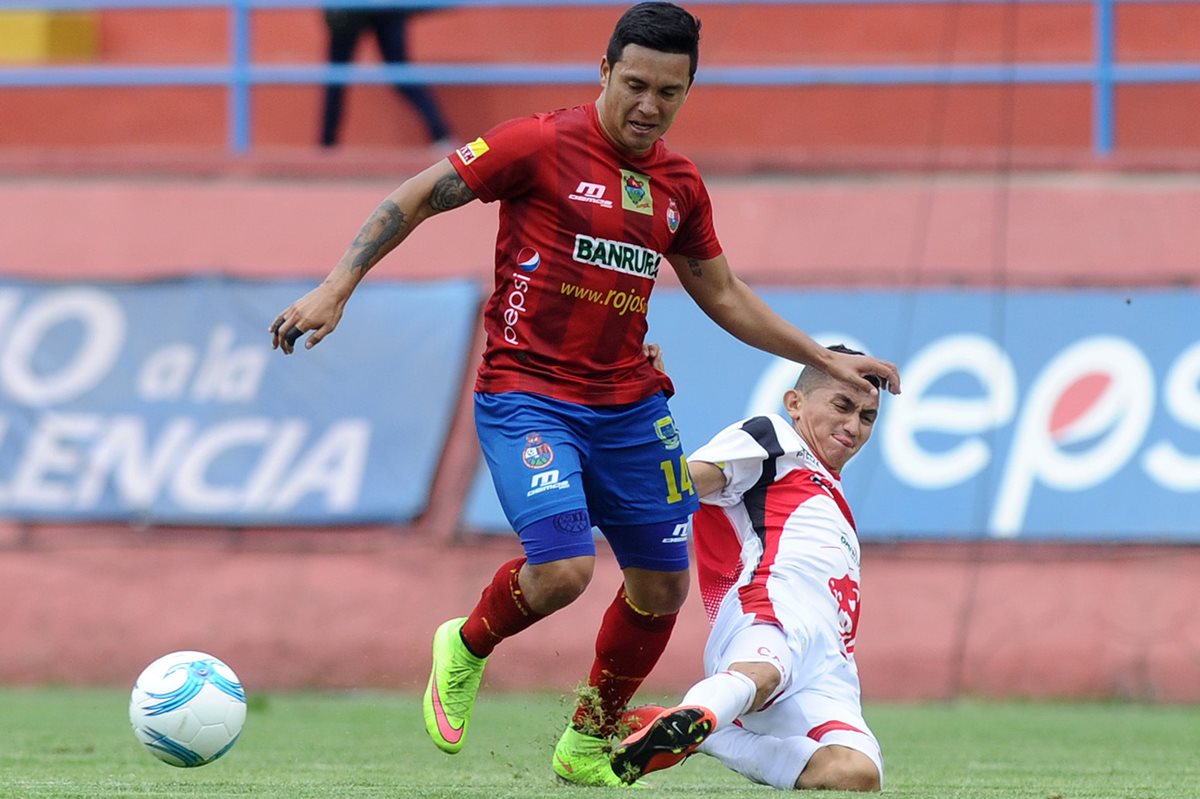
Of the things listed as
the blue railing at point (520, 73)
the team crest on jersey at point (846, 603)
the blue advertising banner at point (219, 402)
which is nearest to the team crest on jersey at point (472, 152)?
the team crest on jersey at point (846, 603)

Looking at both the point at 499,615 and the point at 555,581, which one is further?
the point at 499,615

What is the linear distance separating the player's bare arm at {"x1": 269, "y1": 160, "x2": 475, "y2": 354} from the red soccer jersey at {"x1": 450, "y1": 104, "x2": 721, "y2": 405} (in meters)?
0.06

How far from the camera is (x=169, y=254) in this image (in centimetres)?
1031

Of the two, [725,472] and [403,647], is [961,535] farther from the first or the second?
[725,472]

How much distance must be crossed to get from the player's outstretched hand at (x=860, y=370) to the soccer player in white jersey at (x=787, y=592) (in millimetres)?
35

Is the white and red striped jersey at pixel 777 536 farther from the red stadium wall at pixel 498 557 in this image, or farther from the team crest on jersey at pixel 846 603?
the red stadium wall at pixel 498 557

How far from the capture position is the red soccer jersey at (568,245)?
5238 millimetres

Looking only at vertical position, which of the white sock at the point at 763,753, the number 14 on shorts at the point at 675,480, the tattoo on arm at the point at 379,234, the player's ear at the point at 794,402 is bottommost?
the white sock at the point at 763,753

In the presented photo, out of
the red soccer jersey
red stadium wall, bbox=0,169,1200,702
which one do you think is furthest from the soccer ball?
red stadium wall, bbox=0,169,1200,702

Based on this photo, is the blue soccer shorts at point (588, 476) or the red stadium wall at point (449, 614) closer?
the blue soccer shorts at point (588, 476)

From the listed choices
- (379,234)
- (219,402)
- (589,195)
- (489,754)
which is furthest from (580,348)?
(219,402)

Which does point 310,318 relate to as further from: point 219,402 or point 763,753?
point 219,402

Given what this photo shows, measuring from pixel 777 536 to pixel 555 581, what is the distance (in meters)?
0.66

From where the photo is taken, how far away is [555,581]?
16.9 feet
